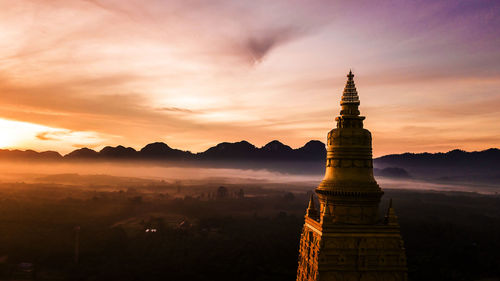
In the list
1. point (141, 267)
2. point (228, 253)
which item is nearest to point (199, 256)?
point (228, 253)

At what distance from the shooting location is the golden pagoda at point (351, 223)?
1903cm

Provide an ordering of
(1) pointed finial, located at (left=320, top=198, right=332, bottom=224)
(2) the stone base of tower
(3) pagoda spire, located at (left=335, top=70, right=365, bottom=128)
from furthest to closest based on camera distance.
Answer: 1. (3) pagoda spire, located at (left=335, top=70, right=365, bottom=128)
2. (1) pointed finial, located at (left=320, top=198, right=332, bottom=224)
3. (2) the stone base of tower

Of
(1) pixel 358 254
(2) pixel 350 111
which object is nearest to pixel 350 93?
(2) pixel 350 111

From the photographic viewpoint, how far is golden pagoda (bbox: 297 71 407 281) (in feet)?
62.4

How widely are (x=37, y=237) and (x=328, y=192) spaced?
196782 millimetres


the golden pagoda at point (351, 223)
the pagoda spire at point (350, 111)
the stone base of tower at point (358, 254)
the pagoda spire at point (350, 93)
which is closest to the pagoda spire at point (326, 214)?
the golden pagoda at point (351, 223)

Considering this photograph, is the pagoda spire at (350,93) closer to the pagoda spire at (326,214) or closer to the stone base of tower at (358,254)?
the pagoda spire at (326,214)

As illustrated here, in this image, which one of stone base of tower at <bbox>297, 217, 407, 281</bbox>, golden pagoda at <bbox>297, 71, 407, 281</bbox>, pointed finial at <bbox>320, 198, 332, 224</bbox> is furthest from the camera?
pointed finial at <bbox>320, 198, 332, 224</bbox>

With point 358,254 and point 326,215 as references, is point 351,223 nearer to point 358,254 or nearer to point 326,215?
point 326,215

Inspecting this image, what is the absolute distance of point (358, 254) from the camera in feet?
62.6

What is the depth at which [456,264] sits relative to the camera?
593 feet

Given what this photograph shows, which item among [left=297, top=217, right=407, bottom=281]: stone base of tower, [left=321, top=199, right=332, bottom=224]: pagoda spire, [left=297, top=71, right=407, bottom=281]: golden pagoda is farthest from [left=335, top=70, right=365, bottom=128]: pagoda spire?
[left=297, top=217, right=407, bottom=281]: stone base of tower

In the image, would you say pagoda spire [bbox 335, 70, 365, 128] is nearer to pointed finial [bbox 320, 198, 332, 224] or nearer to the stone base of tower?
pointed finial [bbox 320, 198, 332, 224]

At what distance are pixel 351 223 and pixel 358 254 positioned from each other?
1.50 metres
